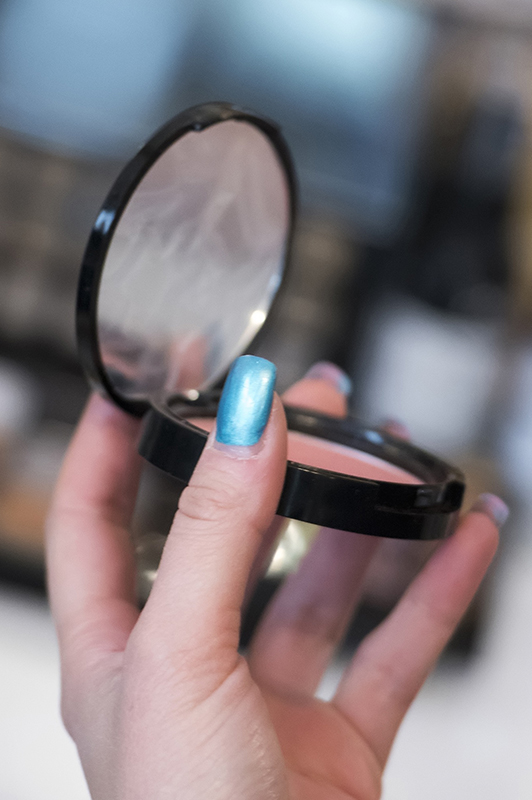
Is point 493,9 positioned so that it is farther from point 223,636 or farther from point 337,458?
point 223,636

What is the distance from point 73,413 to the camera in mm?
960

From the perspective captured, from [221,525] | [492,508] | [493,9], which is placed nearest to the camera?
[221,525]

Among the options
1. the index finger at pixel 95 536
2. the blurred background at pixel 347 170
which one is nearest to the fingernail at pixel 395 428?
the index finger at pixel 95 536

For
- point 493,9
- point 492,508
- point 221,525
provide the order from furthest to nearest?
point 493,9, point 492,508, point 221,525

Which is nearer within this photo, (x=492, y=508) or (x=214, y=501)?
(x=214, y=501)

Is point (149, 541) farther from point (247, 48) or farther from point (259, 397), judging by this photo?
point (247, 48)

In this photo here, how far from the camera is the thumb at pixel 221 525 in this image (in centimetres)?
20

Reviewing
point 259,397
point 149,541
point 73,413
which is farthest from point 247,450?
point 73,413

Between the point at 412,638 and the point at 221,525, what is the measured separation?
0.15 meters

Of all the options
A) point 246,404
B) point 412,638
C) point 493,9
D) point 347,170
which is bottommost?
point 412,638

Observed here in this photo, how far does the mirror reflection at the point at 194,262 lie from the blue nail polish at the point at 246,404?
72 millimetres

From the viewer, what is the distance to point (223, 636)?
0.66 feet

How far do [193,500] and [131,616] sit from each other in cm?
10

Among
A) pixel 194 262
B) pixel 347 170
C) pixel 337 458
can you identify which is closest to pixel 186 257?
pixel 194 262
